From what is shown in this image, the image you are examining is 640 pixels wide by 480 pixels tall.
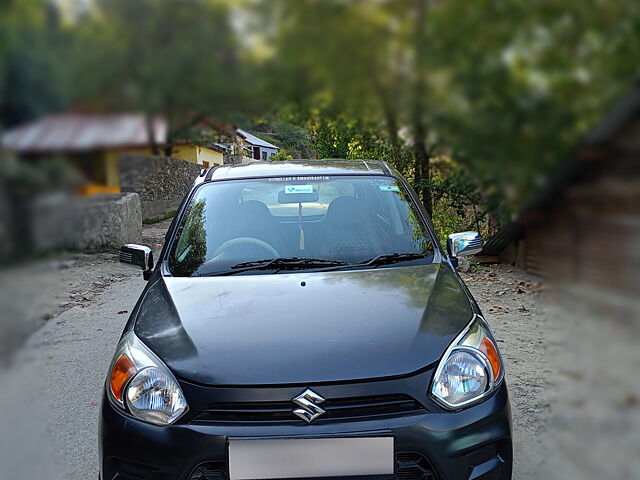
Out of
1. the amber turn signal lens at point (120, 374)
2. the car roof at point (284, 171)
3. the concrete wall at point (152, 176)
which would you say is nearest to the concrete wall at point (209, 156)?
the concrete wall at point (152, 176)

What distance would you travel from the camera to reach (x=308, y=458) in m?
1.86

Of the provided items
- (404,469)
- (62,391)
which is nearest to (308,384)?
(404,469)

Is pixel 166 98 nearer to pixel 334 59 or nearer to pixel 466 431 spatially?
pixel 334 59

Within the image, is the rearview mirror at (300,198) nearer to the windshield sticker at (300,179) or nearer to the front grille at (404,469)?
the windshield sticker at (300,179)

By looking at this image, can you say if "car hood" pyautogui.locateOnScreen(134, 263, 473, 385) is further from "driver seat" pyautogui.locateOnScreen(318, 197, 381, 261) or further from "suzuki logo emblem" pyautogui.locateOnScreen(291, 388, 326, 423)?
"driver seat" pyautogui.locateOnScreen(318, 197, 381, 261)

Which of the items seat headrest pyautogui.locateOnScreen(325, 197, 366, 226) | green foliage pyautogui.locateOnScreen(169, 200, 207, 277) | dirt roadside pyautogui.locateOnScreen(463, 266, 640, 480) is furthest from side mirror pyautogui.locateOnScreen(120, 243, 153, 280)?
dirt roadside pyautogui.locateOnScreen(463, 266, 640, 480)

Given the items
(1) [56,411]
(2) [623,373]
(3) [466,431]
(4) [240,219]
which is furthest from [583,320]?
(1) [56,411]

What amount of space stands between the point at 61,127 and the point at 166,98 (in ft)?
0.34

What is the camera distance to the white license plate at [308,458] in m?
1.85

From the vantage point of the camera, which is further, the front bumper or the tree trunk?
the front bumper

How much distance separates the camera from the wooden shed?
49cm

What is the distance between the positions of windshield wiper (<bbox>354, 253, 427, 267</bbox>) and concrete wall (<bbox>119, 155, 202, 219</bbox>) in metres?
1.80

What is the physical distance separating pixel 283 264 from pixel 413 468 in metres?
1.16

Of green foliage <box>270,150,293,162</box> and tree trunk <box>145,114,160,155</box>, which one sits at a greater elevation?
tree trunk <box>145,114,160,155</box>
